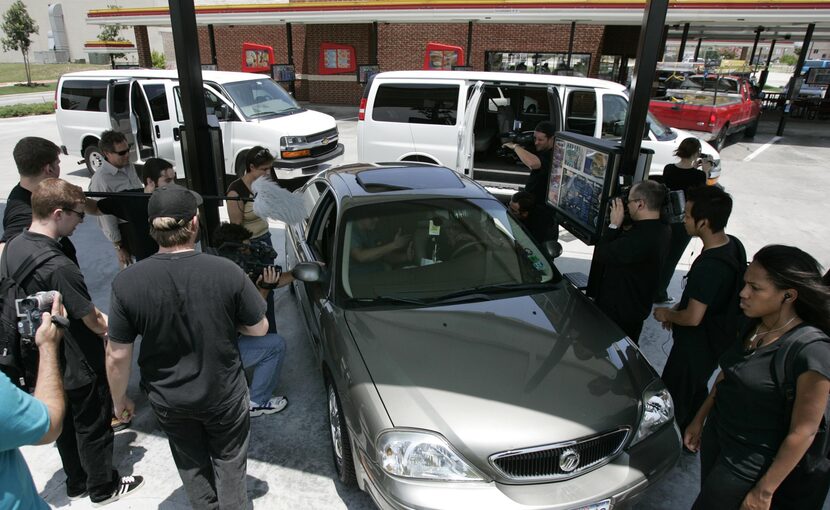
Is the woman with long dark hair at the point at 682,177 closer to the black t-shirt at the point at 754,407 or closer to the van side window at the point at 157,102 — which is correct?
the black t-shirt at the point at 754,407

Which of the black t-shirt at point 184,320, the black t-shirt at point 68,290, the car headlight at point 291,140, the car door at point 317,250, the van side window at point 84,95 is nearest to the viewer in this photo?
the black t-shirt at point 184,320

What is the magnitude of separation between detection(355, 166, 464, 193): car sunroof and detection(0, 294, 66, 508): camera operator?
241cm

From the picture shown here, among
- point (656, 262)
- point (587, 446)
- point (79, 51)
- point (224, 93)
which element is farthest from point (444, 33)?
point (79, 51)

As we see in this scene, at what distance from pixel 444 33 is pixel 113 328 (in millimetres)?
20417

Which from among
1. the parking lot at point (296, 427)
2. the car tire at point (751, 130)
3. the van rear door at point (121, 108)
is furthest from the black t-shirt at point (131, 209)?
the car tire at point (751, 130)

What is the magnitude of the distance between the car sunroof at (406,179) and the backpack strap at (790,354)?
2484 millimetres

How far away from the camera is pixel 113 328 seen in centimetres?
227

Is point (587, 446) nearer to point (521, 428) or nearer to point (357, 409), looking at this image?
point (521, 428)

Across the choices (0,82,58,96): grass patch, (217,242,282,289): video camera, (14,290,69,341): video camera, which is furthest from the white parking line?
(0,82,58,96): grass patch

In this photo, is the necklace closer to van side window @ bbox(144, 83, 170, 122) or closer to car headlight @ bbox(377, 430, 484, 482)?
car headlight @ bbox(377, 430, 484, 482)

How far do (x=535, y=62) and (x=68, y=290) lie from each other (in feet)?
64.9

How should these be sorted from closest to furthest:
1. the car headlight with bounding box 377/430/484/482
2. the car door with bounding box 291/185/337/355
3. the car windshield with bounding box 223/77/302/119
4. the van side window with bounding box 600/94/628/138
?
the car headlight with bounding box 377/430/484/482
the car door with bounding box 291/185/337/355
the van side window with bounding box 600/94/628/138
the car windshield with bounding box 223/77/302/119

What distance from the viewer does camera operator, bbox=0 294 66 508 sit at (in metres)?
1.46

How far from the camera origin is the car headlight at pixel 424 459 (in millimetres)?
2318
